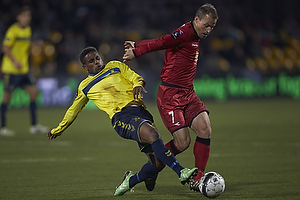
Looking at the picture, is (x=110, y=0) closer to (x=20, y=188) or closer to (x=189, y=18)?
(x=189, y=18)

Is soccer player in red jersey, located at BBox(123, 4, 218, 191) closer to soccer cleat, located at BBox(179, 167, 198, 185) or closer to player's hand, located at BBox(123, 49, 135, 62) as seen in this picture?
player's hand, located at BBox(123, 49, 135, 62)

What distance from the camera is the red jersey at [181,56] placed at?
6203 millimetres

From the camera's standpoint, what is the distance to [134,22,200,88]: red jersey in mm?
6203

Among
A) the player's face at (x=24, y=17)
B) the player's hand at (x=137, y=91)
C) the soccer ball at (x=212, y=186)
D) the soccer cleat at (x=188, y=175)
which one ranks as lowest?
the soccer ball at (x=212, y=186)

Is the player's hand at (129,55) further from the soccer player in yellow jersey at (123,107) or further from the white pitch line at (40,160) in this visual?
the white pitch line at (40,160)

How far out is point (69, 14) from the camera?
2269 cm

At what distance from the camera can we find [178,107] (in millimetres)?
6477

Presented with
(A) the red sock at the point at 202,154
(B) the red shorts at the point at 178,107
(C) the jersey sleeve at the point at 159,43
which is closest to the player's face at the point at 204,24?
(C) the jersey sleeve at the point at 159,43

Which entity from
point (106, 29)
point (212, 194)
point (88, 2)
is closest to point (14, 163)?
point (212, 194)

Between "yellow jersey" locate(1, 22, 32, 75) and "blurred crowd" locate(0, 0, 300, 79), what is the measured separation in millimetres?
6062

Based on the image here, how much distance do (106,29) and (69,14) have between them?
1.67m

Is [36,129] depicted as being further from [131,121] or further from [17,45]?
[131,121]

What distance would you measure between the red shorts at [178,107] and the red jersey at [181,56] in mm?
98

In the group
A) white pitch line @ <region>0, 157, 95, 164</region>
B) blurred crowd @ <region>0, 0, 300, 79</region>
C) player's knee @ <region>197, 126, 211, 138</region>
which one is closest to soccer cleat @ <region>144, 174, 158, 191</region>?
player's knee @ <region>197, 126, 211, 138</region>
